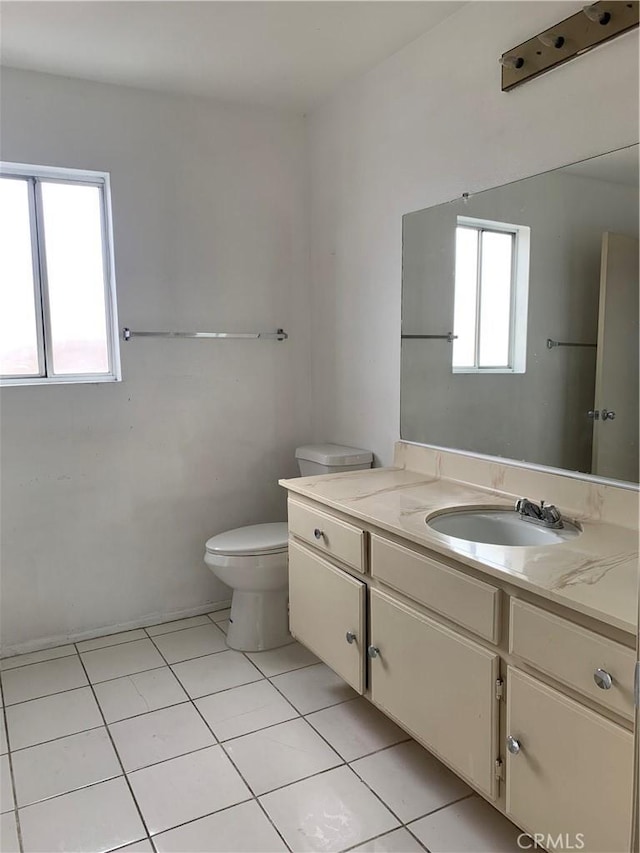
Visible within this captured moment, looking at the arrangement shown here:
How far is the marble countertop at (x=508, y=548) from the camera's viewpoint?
4.06ft

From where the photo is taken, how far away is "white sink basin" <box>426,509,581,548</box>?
5.91ft

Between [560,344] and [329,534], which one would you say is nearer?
[560,344]

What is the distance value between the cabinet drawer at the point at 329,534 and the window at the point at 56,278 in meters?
1.09

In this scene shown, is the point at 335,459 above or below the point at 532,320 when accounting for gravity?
below

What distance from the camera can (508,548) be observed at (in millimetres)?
1517

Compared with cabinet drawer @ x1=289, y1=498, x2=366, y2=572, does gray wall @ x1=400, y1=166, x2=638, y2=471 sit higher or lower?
higher

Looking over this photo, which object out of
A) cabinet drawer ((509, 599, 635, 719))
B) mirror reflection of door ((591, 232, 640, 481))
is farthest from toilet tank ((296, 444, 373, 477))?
cabinet drawer ((509, 599, 635, 719))

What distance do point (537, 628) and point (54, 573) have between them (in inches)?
82.7

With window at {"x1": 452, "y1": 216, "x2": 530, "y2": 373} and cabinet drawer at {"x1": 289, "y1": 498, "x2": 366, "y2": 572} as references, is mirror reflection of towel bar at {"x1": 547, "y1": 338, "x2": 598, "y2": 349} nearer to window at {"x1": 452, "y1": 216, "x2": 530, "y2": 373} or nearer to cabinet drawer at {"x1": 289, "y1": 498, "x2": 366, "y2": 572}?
window at {"x1": 452, "y1": 216, "x2": 530, "y2": 373}

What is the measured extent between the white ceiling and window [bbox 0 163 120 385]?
1.44ft

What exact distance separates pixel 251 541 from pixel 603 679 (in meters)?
1.65

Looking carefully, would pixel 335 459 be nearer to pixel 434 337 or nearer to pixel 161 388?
pixel 434 337

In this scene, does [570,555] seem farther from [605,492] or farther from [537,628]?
[605,492]

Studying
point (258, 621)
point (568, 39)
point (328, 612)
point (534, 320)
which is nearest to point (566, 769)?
point (328, 612)
